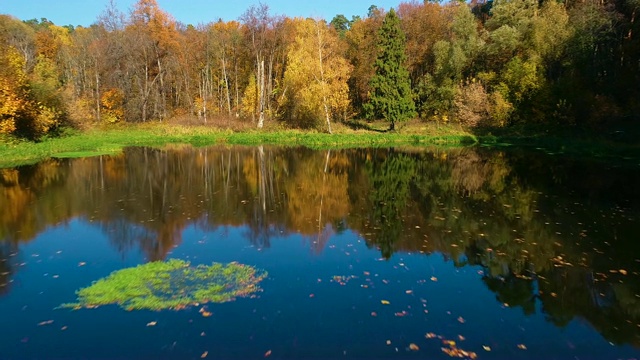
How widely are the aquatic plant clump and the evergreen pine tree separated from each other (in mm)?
32818

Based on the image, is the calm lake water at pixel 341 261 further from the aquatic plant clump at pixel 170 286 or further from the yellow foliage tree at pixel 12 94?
the yellow foliage tree at pixel 12 94

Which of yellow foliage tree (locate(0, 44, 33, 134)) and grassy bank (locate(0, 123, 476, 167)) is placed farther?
grassy bank (locate(0, 123, 476, 167))

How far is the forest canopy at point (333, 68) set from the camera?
33094 millimetres

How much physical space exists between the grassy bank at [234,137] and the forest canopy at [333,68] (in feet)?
5.93

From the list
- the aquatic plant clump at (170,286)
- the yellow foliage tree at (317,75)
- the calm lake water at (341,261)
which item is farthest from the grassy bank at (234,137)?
the aquatic plant clump at (170,286)

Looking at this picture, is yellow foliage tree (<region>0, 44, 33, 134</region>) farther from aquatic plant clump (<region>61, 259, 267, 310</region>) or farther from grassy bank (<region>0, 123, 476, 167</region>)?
aquatic plant clump (<region>61, 259, 267, 310</region>)

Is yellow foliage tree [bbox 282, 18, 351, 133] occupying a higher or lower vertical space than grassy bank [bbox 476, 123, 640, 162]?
higher

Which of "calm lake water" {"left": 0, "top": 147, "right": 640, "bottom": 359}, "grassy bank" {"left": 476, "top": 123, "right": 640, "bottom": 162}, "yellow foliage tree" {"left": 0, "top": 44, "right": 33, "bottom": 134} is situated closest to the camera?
"calm lake water" {"left": 0, "top": 147, "right": 640, "bottom": 359}

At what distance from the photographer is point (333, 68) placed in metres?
39.5

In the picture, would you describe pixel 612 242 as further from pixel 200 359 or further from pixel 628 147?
pixel 628 147

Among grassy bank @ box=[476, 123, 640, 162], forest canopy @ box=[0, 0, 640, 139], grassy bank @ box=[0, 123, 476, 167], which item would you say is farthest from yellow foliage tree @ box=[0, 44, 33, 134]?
grassy bank @ box=[476, 123, 640, 162]

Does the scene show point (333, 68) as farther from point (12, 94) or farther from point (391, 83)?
point (12, 94)

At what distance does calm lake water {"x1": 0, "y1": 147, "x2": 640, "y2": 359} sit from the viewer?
591cm

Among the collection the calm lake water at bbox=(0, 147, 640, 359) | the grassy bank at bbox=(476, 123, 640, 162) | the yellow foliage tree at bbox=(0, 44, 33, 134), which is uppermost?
the yellow foliage tree at bbox=(0, 44, 33, 134)
